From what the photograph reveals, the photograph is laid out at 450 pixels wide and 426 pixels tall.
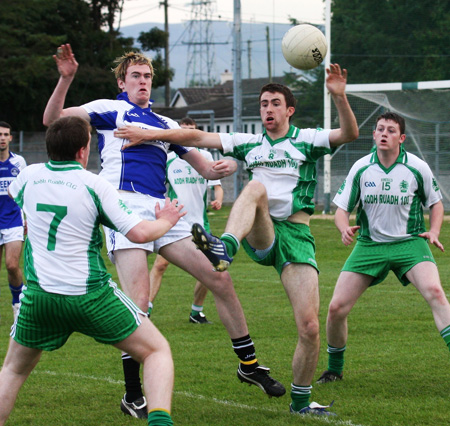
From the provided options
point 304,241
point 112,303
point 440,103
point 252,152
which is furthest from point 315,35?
point 440,103

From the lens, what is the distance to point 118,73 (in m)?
6.75

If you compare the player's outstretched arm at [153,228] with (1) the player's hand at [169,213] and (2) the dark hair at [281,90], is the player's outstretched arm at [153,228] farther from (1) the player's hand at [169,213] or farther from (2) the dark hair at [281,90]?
(2) the dark hair at [281,90]

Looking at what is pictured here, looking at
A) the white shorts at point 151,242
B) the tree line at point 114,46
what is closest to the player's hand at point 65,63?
the white shorts at point 151,242

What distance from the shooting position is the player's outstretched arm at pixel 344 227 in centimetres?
660

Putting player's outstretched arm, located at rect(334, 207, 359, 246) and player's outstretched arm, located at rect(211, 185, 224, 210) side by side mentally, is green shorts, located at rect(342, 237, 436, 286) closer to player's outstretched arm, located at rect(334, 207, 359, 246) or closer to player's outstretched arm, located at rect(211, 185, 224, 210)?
player's outstretched arm, located at rect(334, 207, 359, 246)

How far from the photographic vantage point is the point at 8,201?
11164 millimetres

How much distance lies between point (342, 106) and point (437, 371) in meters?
2.74

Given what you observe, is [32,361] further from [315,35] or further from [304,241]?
[315,35]

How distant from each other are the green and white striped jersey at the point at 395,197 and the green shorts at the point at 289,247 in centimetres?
91

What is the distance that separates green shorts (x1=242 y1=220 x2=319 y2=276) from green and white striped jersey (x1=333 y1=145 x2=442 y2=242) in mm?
911

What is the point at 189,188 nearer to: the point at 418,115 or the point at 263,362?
the point at 263,362

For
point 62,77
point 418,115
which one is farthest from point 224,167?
point 418,115

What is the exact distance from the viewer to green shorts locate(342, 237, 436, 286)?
267 inches

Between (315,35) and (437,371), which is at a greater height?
(315,35)
